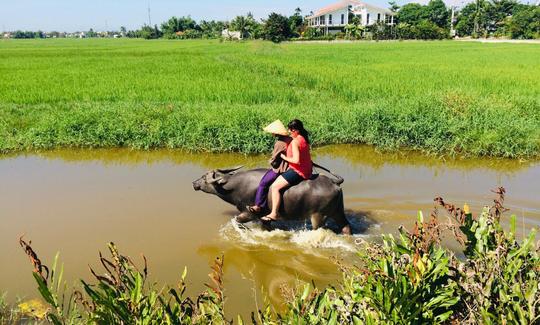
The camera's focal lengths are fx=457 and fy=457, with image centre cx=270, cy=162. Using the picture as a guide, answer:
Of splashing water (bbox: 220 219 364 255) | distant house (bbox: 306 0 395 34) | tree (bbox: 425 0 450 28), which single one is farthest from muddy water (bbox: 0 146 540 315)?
tree (bbox: 425 0 450 28)

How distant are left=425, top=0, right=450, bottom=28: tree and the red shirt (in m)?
57.9

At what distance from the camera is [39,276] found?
1.68 m

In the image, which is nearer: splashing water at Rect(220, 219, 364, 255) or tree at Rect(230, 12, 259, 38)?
splashing water at Rect(220, 219, 364, 255)

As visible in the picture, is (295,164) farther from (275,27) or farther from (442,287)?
(275,27)

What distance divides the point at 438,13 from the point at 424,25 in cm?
1350

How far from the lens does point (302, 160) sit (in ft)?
14.1

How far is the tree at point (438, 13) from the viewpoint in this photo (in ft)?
191

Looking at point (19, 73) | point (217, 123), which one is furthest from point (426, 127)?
point (19, 73)

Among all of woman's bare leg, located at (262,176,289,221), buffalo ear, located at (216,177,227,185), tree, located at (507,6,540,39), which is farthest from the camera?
tree, located at (507,6,540,39)

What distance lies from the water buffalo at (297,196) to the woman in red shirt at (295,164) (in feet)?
0.24

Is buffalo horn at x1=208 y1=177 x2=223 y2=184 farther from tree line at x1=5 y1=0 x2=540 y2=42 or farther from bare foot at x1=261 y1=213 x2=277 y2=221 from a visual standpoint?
tree line at x1=5 y1=0 x2=540 y2=42

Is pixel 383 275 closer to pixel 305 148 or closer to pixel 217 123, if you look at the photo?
pixel 305 148

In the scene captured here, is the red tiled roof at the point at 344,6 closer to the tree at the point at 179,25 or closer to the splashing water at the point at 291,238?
the tree at the point at 179,25

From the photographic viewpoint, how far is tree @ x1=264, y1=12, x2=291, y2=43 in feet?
158
